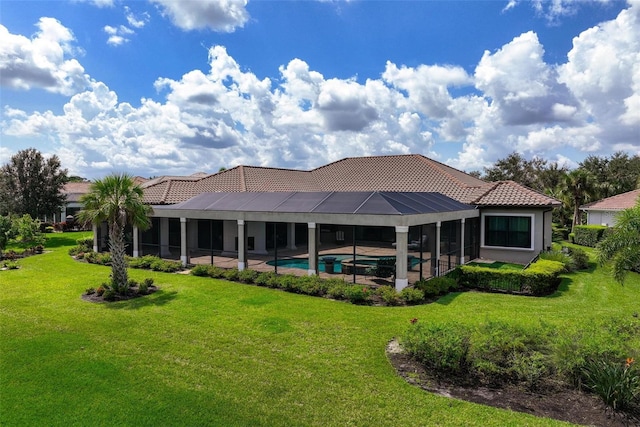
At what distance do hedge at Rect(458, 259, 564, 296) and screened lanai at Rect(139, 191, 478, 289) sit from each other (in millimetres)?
1749

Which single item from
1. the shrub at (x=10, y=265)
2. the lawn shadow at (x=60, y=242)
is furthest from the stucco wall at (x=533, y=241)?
the lawn shadow at (x=60, y=242)

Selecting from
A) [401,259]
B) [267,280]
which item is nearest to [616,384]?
[401,259]

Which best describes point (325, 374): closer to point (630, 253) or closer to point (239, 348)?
point (239, 348)

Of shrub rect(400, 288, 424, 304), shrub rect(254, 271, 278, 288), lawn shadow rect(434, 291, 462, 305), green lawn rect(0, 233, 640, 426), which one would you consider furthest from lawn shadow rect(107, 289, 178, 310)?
lawn shadow rect(434, 291, 462, 305)

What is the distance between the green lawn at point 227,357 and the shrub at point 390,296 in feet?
1.57

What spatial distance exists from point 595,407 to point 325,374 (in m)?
5.19

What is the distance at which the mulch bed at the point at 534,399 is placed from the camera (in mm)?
6762

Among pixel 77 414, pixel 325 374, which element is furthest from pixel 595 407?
pixel 77 414

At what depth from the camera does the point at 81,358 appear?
30.0 feet

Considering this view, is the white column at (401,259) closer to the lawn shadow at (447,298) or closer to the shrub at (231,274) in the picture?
the lawn shadow at (447,298)

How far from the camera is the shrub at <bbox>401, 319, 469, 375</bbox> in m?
8.18

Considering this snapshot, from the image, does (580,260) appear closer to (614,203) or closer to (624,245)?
(624,245)

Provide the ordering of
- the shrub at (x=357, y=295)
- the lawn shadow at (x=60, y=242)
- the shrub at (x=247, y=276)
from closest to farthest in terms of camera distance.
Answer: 1. the shrub at (x=357, y=295)
2. the shrub at (x=247, y=276)
3. the lawn shadow at (x=60, y=242)

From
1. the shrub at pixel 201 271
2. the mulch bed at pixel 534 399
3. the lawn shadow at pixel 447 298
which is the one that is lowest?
the mulch bed at pixel 534 399
